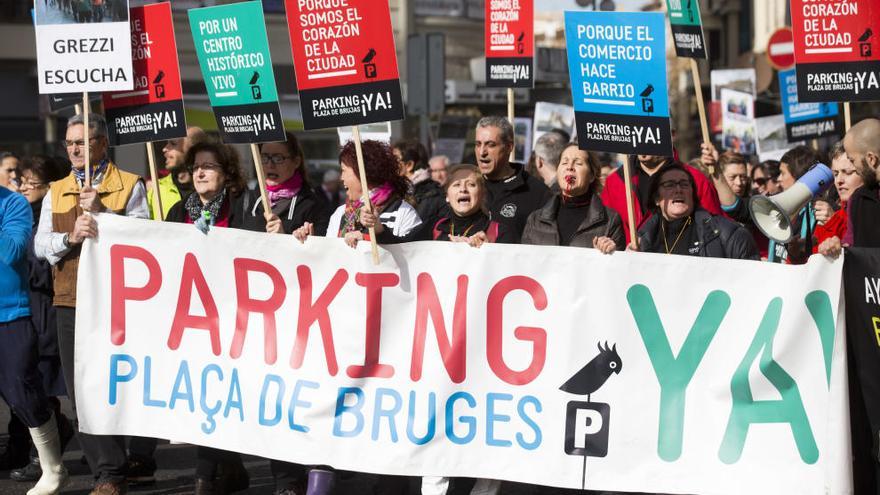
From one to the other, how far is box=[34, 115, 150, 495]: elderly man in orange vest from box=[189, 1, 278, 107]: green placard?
2.08 ft

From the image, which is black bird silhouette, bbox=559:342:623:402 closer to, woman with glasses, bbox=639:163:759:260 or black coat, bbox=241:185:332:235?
woman with glasses, bbox=639:163:759:260

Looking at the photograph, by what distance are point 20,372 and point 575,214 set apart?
269cm

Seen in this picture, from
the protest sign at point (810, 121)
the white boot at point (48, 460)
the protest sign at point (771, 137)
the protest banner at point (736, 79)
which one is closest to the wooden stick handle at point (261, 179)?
the white boot at point (48, 460)

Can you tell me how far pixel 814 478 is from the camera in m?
5.64

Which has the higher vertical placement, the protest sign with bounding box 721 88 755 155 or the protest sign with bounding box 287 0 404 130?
the protest sign with bounding box 287 0 404 130

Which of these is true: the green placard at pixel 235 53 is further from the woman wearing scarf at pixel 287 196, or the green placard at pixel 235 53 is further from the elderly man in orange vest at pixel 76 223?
the elderly man in orange vest at pixel 76 223

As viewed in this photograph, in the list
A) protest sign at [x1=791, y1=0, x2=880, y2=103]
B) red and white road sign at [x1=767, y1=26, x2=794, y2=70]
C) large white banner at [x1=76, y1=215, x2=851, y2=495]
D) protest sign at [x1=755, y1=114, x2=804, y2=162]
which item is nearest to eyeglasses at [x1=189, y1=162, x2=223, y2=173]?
large white banner at [x1=76, y1=215, x2=851, y2=495]

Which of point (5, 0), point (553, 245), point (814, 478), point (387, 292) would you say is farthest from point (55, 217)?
point (5, 0)

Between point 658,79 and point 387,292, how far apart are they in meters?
1.45

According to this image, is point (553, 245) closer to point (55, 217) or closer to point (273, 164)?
point (273, 164)

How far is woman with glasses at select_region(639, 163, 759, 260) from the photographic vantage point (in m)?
6.18

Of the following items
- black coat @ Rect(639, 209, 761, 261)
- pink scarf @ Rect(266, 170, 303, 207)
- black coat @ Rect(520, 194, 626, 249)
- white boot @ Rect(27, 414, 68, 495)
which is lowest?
white boot @ Rect(27, 414, 68, 495)

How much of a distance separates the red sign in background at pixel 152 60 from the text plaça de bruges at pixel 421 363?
0.81 m

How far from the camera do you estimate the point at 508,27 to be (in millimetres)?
10297
